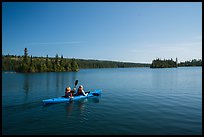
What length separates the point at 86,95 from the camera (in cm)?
2956

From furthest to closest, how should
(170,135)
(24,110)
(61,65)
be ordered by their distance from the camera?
(61,65) < (24,110) < (170,135)

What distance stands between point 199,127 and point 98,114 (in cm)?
962

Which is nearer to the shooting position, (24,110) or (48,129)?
(48,129)

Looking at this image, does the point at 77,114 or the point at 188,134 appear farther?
the point at 77,114

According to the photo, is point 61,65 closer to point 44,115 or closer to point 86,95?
point 86,95

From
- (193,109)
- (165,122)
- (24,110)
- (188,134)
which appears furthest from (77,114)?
(193,109)

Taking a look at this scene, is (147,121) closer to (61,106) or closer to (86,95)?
(61,106)

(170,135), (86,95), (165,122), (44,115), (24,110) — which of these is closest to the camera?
(170,135)

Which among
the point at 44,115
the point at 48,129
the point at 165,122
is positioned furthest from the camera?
the point at 44,115

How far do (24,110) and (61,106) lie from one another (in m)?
4.57

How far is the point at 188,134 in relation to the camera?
14227 mm

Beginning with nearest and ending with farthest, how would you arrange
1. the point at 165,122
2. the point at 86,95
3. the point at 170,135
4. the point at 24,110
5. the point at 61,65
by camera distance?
the point at 170,135 → the point at 165,122 → the point at 24,110 → the point at 86,95 → the point at 61,65

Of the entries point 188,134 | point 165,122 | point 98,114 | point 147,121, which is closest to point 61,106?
point 98,114

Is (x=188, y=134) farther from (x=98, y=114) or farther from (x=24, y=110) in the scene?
(x=24, y=110)
